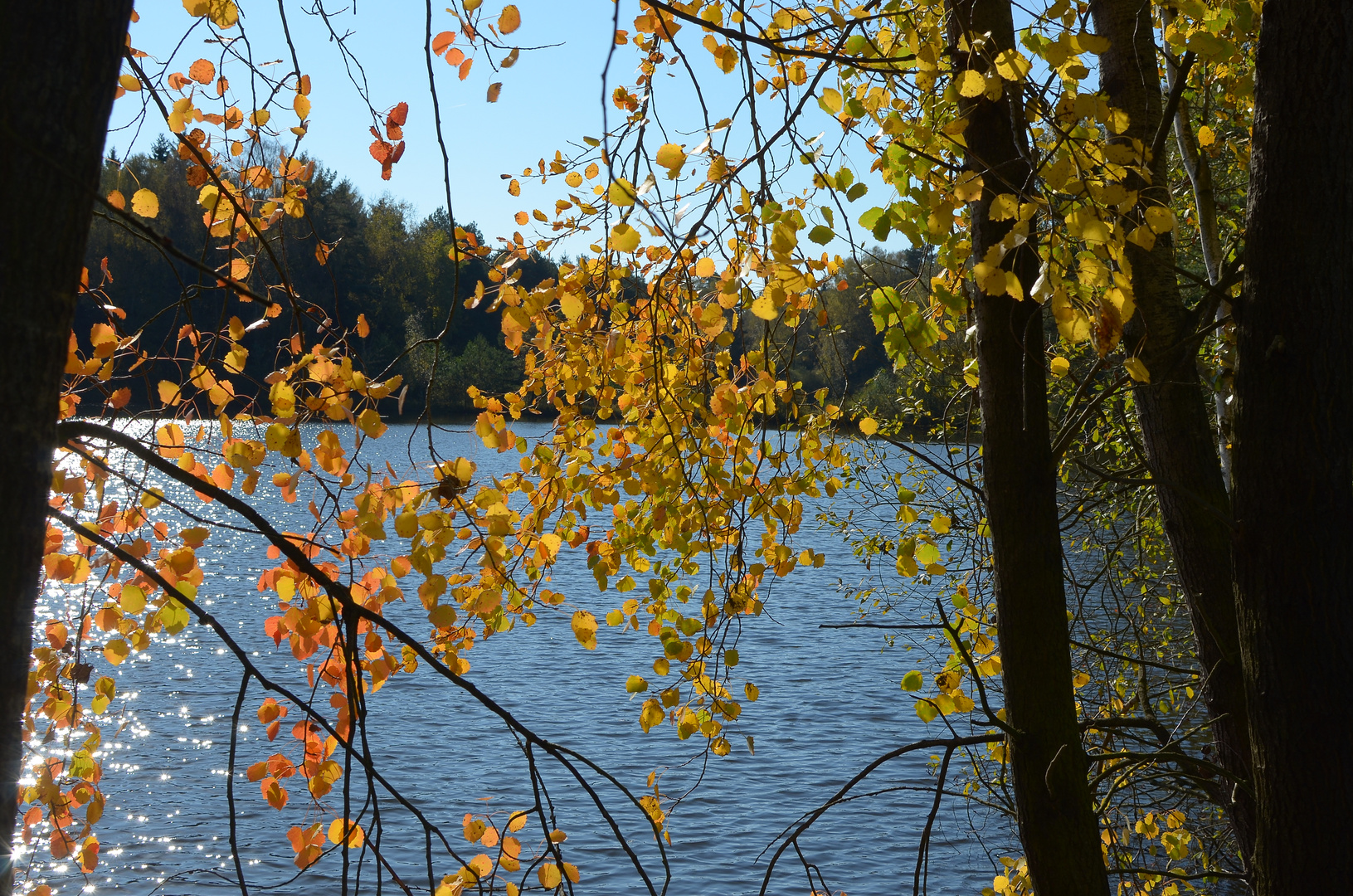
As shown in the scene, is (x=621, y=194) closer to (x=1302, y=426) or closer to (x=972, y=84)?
(x=972, y=84)

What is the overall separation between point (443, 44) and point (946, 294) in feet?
3.97

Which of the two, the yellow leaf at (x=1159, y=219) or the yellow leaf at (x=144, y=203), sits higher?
the yellow leaf at (x=144, y=203)

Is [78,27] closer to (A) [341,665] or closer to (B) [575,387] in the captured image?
(A) [341,665]

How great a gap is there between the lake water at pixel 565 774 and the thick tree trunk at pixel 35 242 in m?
4.94

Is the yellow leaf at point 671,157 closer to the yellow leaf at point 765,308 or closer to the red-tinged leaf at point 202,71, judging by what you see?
the yellow leaf at point 765,308

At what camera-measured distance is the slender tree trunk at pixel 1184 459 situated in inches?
116

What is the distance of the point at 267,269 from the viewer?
15633 millimetres

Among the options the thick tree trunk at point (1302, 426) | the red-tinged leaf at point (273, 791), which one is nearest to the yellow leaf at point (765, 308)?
the thick tree trunk at point (1302, 426)

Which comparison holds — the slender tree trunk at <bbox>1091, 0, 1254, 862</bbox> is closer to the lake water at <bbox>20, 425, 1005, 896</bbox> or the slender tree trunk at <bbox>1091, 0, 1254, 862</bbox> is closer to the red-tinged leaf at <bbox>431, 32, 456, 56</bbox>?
the red-tinged leaf at <bbox>431, 32, 456, 56</bbox>

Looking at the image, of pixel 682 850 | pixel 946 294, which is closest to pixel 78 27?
pixel 946 294

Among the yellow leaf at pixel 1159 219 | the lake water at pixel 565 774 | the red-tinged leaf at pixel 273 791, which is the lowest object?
the lake water at pixel 565 774

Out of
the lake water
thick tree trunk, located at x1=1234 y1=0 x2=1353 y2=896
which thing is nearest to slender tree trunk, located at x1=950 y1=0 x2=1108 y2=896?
thick tree trunk, located at x1=1234 y1=0 x2=1353 y2=896

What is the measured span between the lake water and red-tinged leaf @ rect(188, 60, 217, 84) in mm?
4027

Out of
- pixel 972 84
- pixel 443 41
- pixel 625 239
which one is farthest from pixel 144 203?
pixel 972 84
